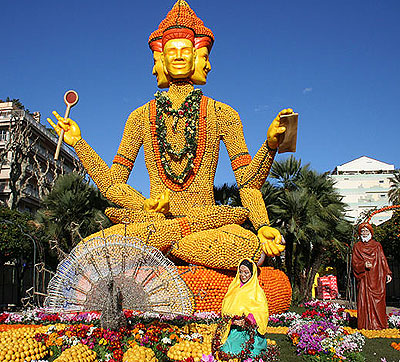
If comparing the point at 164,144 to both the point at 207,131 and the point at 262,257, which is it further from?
the point at 262,257

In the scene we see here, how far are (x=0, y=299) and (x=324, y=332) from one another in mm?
21565

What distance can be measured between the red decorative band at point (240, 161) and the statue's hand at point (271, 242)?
1.80 meters

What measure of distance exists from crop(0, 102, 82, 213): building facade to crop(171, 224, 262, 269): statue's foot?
18053 millimetres

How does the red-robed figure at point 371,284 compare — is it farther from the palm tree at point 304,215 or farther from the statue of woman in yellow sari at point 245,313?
the palm tree at point 304,215

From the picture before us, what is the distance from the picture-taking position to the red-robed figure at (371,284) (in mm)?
8258

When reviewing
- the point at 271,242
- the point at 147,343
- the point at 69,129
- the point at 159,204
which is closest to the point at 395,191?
the point at 271,242

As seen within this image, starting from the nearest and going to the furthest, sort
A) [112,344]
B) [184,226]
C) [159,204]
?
[112,344] → [159,204] → [184,226]

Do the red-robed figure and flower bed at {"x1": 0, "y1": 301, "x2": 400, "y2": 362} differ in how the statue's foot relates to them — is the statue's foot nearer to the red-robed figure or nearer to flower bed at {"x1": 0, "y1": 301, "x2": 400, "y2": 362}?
flower bed at {"x1": 0, "y1": 301, "x2": 400, "y2": 362}

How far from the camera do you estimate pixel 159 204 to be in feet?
29.5

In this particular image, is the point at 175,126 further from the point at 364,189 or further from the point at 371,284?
the point at 364,189

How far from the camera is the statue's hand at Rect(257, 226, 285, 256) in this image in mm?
8484

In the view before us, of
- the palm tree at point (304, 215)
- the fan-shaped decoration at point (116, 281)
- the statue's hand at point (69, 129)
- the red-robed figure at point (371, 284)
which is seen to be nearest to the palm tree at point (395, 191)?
the palm tree at point (304, 215)

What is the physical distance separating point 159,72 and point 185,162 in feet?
7.85

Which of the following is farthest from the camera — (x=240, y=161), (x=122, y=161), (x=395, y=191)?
(x=395, y=191)
